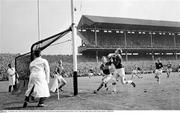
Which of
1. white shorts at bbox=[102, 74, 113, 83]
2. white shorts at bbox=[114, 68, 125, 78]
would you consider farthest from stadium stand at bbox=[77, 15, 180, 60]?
white shorts at bbox=[114, 68, 125, 78]

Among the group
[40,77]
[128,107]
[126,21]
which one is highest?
[126,21]

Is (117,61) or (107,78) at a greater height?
(117,61)

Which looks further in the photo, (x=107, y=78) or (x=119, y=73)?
(x=107, y=78)

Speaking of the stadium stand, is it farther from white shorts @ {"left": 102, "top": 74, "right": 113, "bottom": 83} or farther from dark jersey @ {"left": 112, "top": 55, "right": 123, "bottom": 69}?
dark jersey @ {"left": 112, "top": 55, "right": 123, "bottom": 69}

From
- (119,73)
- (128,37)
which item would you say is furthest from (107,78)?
(128,37)

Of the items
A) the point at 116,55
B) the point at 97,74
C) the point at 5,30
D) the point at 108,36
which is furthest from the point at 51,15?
the point at 108,36

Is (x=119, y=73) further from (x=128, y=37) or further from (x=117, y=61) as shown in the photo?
(x=128, y=37)

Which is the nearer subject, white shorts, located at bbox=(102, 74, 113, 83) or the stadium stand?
white shorts, located at bbox=(102, 74, 113, 83)

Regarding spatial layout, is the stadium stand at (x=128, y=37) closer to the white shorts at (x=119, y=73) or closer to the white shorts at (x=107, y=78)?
the white shorts at (x=107, y=78)

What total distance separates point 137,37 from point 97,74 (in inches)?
493

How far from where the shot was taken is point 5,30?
31.7 ft

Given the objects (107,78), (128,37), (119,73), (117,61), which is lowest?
(107,78)

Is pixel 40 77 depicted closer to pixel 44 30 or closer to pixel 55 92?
pixel 44 30

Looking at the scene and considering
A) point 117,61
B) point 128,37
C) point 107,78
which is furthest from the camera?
point 128,37
